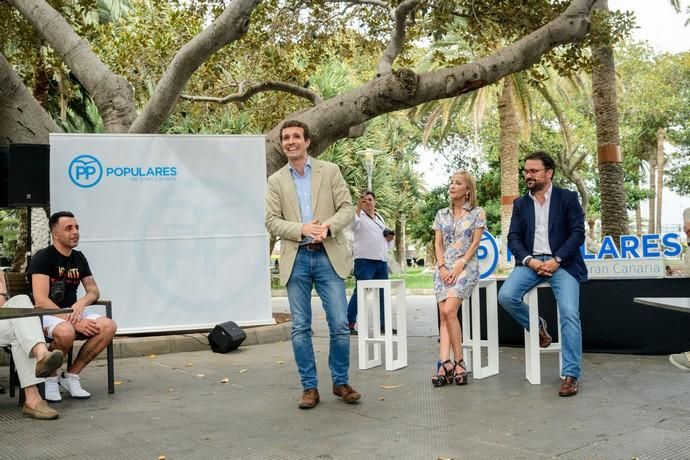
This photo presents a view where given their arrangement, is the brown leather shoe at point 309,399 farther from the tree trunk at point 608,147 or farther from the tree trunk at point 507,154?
the tree trunk at point 507,154

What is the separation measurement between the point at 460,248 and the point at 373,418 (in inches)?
74.6

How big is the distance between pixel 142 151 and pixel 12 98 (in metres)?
2.29

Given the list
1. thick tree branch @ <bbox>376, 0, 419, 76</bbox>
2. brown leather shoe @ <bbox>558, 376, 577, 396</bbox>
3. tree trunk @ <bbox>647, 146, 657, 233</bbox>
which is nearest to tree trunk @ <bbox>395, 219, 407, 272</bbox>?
tree trunk @ <bbox>647, 146, 657, 233</bbox>

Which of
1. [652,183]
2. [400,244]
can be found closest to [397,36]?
[652,183]

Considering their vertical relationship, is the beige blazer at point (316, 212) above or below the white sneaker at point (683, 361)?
above

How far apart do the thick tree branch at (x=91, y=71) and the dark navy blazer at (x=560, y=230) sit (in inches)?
245

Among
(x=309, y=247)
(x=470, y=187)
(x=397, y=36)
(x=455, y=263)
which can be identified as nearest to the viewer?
(x=309, y=247)

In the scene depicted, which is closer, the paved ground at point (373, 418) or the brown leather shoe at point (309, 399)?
the paved ground at point (373, 418)

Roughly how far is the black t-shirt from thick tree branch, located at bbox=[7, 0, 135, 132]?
4.57 m

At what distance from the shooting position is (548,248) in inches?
230

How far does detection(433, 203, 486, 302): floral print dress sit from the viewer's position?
6.08m

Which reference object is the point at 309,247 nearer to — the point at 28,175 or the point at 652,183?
the point at 28,175

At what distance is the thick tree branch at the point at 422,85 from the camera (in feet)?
31.7

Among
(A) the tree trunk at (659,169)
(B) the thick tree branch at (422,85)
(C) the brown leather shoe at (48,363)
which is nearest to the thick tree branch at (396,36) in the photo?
(B) the thick tree branch at (422,85)
